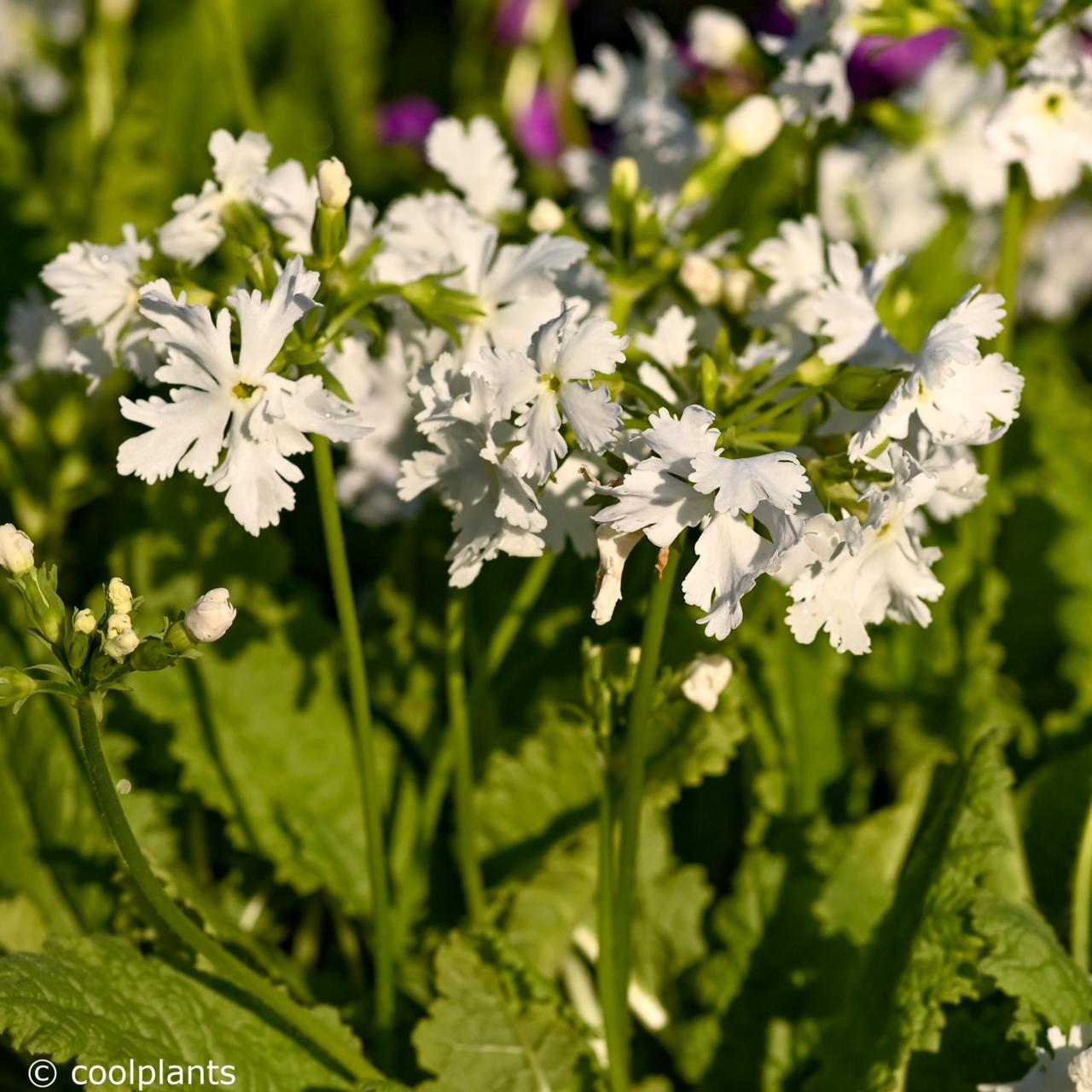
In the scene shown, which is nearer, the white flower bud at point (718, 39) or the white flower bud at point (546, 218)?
the white flower bud at point (546, 218)

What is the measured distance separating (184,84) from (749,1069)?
7.16 ft

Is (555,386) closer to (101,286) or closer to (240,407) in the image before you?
(240,407)

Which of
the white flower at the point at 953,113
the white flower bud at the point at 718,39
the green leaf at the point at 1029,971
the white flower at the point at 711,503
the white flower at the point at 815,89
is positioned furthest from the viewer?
the white flower at the point at 953,113

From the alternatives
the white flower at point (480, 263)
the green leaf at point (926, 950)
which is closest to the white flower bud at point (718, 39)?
the white flower at point (480, 263)

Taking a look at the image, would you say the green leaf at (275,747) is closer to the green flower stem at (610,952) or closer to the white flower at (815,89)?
the green flower stem at (610,952)

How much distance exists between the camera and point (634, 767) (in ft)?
3.60

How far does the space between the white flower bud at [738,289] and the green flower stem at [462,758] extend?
389 millimetres

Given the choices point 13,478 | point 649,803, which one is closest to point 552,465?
point 649,803

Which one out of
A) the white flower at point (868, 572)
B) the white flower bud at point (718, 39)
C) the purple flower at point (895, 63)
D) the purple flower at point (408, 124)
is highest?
the purple flower at point (408, 124)

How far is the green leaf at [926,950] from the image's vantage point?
1.18m

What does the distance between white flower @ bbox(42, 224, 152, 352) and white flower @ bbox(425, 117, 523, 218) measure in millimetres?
344

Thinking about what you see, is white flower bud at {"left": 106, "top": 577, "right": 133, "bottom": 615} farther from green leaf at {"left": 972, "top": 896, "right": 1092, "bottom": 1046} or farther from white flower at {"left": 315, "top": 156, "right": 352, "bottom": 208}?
green leaf at {"left": 972, "top": 896, "right": 1092, "bottom": 1046}

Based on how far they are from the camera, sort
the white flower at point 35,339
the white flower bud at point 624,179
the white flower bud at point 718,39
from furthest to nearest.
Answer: the white flower bud at point 718,39 → the white flower at point 35,339 → the white flower bud at point 624,179

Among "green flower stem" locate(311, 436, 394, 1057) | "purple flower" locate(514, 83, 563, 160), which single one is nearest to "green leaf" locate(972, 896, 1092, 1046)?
"green flower stem" locate(311, 436, 394, 1057)
